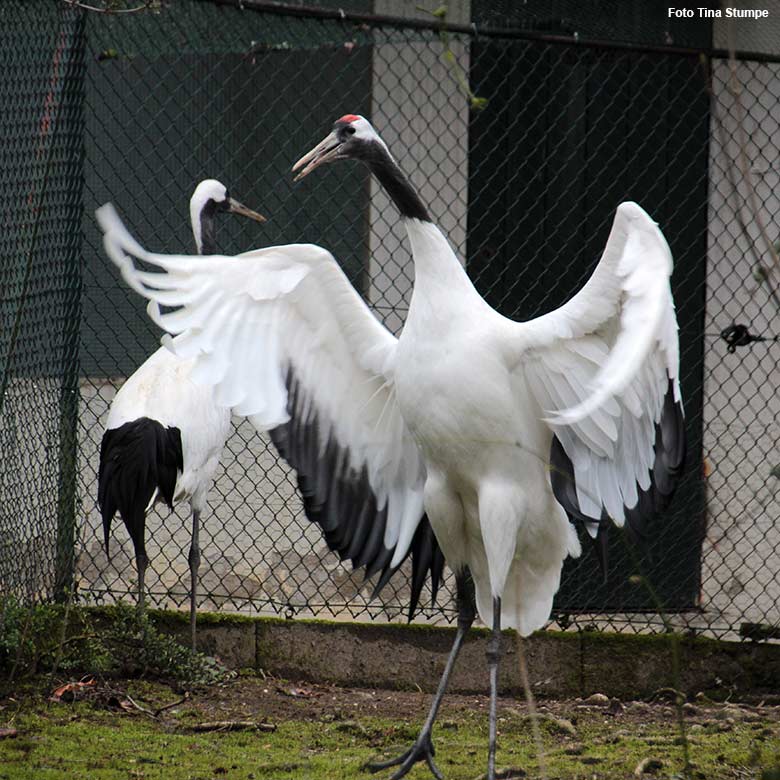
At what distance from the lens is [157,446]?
5488 millimetres

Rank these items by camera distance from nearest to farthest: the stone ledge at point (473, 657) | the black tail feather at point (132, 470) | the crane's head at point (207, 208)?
the black tail feather at point (132, 470)
the stone ledge at point (473, 657)
the crane's head at point (207, 208)

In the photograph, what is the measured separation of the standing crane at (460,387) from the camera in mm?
4152

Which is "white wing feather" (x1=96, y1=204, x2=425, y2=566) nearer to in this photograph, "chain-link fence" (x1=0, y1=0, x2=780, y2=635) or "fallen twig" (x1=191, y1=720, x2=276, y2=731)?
"fallen twig" (x1=191, y1=720, x2=276, y2=731)

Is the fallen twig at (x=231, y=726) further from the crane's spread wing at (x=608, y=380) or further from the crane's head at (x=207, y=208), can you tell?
the crane's head at (x=207, y=208)

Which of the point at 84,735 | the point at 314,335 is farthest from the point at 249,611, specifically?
the point at 314,335

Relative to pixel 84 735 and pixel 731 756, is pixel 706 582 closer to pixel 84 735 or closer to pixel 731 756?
pixel 731 756

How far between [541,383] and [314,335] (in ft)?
2.58

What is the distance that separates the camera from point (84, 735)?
461 cm

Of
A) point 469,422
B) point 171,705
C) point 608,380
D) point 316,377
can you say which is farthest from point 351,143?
point 171,705

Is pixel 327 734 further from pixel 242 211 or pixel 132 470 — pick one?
pixel 242 211

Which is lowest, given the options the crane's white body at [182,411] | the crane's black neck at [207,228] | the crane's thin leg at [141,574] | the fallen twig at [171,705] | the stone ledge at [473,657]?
the fallen twig at [171,705]

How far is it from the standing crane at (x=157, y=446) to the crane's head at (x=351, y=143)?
125 centimetres

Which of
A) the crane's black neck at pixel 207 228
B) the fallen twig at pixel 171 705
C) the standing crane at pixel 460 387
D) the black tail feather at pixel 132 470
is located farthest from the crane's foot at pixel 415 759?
the crane's black neck at pixel 207 228

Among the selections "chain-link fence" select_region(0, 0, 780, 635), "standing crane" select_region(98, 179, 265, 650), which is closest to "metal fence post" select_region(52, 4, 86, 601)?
"standing crane" select_region(98, 179, 265, 650)
